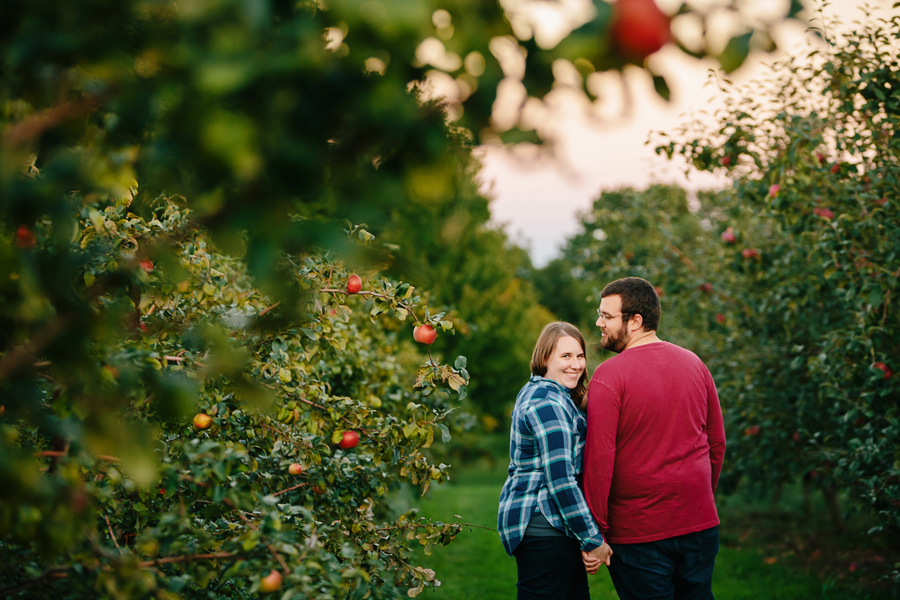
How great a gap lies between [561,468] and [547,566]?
0.45 m

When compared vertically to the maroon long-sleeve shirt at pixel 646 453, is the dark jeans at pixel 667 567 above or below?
below

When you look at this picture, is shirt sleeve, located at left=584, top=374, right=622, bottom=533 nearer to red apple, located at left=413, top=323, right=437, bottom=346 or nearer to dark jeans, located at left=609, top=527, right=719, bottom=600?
dark jeans, located at left=609, top=527, right=719, bottom=600

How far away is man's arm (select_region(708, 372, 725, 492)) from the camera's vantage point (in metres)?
3.11

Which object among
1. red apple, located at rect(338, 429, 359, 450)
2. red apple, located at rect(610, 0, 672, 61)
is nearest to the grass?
red apple, located at rect(338, 429, 359, 450)

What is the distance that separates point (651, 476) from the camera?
2857 mm

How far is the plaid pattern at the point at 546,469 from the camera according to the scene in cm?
273

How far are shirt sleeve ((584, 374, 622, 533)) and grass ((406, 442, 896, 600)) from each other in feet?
8.50

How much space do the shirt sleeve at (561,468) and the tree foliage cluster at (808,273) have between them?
6.56ft

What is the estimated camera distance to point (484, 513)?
33.5ft

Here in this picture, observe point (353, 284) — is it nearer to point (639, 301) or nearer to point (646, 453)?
point (639, 301)

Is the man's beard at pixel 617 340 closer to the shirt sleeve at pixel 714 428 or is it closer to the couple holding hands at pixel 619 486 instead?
the couple holding hands at pixel 619 486

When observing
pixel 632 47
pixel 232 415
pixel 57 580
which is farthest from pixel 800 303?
pixel 57 580

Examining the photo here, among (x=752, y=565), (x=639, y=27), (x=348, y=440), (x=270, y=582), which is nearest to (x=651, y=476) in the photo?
(x=348, y=440)

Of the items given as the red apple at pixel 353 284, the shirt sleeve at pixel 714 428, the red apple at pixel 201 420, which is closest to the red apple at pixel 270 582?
the red apple at pixel 201 420
